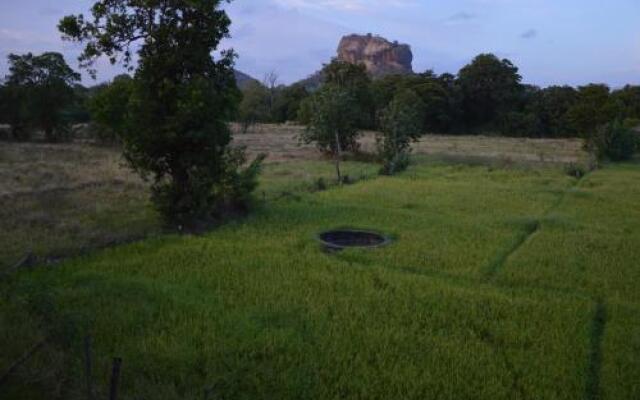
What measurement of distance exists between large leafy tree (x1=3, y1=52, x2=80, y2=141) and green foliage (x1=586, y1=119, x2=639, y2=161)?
104 ft

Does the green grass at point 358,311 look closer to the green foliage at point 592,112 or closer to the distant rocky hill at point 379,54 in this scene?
the green foliage at point 592,112

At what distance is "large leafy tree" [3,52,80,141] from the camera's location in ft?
115

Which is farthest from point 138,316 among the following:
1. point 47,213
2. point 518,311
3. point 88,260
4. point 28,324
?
point 47,213

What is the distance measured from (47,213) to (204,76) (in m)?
5.01

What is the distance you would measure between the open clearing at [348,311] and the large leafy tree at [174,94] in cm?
134

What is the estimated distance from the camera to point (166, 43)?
1348cm

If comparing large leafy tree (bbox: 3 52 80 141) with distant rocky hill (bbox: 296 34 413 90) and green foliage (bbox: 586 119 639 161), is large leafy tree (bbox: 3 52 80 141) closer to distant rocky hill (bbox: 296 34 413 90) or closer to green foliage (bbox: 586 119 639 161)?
green foliage (bbox: 586 119 639 161)

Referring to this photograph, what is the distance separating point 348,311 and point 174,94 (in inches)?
299

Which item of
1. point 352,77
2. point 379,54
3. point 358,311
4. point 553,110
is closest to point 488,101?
point 553,110

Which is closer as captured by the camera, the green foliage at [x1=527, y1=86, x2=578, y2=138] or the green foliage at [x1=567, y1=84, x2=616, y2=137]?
the green foliage at [x1=567, y1=84, x2=616, y2=137]

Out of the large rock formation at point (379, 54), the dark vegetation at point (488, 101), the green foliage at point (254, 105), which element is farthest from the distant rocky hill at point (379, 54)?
the dark vegetation at point (488, 101)

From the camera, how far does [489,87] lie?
55719 millimetres

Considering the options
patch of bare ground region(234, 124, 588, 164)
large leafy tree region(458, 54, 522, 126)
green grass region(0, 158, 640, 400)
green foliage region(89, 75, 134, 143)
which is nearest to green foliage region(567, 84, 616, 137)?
patch of bare ground region(234, 124, 588, 164)

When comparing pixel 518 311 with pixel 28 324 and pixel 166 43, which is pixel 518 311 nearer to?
pixel 28 324
